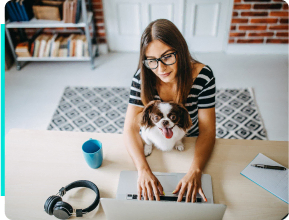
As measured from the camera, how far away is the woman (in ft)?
2.93

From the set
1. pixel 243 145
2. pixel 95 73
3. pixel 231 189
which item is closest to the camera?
pixel 231 189

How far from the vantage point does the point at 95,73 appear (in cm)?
299

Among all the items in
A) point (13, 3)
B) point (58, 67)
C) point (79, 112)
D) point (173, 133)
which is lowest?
point (79, 112)

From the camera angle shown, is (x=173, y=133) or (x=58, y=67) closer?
(x=173, y=133)

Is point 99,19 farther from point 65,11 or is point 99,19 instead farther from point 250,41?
point 250,41

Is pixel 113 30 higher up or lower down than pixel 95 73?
higher up

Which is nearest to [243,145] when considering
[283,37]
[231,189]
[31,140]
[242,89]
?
[231,189]

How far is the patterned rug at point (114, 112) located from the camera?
2188 mm

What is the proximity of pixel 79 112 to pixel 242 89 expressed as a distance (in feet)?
5.88

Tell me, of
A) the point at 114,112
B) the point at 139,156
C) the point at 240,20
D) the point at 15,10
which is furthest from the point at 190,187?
the point at 15,10

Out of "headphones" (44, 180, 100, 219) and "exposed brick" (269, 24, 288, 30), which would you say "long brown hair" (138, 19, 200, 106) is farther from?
"exposed brick" (269, 24, 288, 30)

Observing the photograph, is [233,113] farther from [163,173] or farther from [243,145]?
[163,173]

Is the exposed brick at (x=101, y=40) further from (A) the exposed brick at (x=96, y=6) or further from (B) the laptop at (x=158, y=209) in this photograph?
(B) the laptop at (x=158, y=209)

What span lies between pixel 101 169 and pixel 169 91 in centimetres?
44
